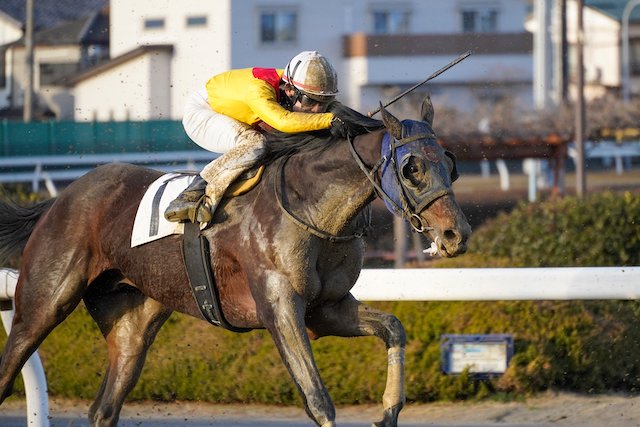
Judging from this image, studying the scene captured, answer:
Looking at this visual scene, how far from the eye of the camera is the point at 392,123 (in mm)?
4207

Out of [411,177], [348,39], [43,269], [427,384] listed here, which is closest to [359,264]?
[411,177]

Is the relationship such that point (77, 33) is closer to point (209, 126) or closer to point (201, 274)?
point (209, 126)

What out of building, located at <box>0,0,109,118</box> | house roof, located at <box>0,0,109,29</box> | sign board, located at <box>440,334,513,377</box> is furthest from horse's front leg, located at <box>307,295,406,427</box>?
house roof, located at <box>0,0,109,29</box>

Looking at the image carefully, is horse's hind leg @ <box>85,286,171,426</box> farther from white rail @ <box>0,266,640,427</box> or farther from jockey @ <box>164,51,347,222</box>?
jockey @ <box>164,51,347,222</box>

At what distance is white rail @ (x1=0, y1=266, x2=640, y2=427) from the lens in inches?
213

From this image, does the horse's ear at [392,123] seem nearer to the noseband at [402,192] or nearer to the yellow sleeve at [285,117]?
the noseband at [402,192]

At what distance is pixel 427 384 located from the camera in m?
6.26

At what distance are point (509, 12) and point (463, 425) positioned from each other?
26.0 metres

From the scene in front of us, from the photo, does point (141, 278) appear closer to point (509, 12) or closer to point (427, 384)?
point (427, 384)

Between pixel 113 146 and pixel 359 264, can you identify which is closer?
pixel 359 264

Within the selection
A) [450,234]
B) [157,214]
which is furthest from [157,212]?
[450,234]

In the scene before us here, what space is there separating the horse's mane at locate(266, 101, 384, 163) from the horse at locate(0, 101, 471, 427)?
1 cm

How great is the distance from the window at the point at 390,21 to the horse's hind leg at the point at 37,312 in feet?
93.7

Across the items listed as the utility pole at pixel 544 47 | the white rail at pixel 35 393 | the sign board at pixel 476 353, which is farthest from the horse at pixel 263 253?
the utility pole at pixel 544 47
